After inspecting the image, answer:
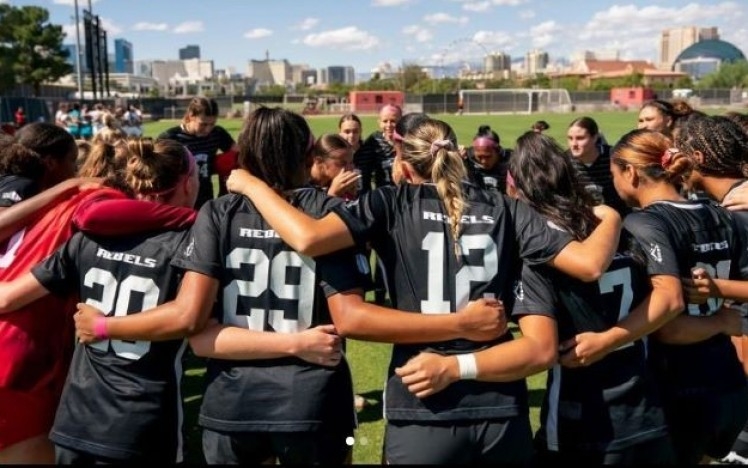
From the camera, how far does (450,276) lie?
104 inches

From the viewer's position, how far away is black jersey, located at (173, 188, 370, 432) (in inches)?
105

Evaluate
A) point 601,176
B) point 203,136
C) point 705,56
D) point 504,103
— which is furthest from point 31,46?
point 705,56

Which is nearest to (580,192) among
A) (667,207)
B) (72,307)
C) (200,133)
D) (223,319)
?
(667,207)

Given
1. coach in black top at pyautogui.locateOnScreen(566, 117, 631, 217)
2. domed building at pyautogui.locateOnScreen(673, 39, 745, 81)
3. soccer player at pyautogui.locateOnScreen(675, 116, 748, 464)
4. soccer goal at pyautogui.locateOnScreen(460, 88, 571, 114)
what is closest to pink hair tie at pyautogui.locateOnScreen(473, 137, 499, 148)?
coach in black top at pyautogui.locateOnScreen(566, 117, 631, 217)

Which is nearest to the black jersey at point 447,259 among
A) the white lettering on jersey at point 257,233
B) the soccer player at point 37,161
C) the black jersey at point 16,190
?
A: the white lettering on jersey at point 257,233

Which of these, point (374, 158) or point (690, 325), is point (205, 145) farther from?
point (690, 325)

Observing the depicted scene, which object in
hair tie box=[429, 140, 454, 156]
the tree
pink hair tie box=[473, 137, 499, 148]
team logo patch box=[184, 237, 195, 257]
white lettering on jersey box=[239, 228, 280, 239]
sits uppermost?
the tree

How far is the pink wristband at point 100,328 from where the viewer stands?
277cm

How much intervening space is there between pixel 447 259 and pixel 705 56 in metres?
205

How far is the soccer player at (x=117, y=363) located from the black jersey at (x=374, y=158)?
506 centimetres

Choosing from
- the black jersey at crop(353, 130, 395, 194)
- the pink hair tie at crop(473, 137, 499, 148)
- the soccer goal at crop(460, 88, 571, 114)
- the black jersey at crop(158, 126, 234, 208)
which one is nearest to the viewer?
the black jersey at crop(158, 126, 234, 208)

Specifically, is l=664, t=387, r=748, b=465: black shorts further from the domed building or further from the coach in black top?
the domed building

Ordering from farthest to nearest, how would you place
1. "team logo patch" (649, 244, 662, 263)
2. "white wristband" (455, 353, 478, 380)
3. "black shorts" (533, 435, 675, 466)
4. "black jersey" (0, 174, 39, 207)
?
"black jersey" (0, 174, 39, 207) < "team logo patch" (649, 244, 662, 263) < "black shorts" (533, 435, 675, 466) < "white wristband" (455, 353, 478, 380)

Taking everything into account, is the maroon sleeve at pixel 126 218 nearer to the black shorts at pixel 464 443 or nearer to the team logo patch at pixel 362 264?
the team logo patch at pixel 362 264
